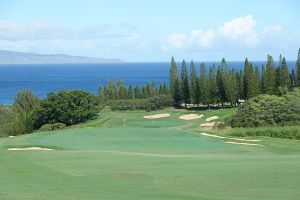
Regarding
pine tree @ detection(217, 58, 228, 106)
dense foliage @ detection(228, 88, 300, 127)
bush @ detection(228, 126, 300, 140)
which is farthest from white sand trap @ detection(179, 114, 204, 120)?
bush @ detection(228, 126, 300, 140)

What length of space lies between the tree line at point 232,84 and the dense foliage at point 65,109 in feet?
69.1

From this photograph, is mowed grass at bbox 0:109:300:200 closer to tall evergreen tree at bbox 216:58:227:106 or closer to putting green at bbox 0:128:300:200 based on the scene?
putting green at bbox 0:128:300:200

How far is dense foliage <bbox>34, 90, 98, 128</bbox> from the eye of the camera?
224ft

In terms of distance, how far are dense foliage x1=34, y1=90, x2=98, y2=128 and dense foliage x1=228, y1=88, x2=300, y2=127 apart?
26224 millimetres

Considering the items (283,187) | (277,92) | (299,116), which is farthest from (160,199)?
(277,92)

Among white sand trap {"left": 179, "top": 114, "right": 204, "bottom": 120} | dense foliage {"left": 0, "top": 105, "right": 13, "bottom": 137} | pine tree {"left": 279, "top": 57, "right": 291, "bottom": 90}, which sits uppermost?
pine tree {"left": 279, "top": 57, "right": 291, "bottom": 90}

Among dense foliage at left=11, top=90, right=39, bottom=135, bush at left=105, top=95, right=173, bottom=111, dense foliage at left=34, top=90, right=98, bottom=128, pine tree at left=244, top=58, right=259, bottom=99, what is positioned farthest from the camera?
bush at left=105, top=95, right=173, bottom=111

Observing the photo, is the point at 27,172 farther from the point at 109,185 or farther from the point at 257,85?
the point at 257,85

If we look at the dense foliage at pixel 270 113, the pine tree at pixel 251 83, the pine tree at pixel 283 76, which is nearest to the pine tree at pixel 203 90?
the pine tree at pixel 251 83

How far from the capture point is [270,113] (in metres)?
49.4

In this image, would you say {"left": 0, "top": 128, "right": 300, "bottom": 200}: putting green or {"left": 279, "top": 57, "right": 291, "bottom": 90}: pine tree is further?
{"left": 279, "top": 57, "right": 291, "bottom": 90}: pine tree

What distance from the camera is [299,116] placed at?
47.8 metres

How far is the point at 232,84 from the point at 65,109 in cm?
2825

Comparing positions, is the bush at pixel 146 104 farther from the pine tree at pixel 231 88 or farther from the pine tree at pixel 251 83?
the pine tree at pixel 251 83
